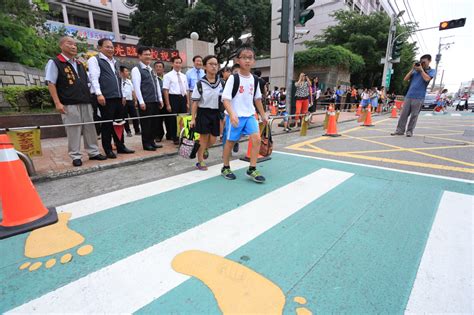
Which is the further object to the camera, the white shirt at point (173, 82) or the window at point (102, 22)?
the window at point (102, 22)

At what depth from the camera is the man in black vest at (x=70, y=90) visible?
377cm

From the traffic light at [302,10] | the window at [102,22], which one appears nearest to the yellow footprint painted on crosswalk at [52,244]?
the traffic light at [302,10]

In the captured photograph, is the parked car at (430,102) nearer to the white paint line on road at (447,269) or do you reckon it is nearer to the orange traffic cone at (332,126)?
the orange traffic cone at (332,126)

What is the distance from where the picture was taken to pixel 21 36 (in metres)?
8.61

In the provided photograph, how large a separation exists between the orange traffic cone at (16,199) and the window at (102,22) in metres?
37.8

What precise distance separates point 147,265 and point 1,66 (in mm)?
9833

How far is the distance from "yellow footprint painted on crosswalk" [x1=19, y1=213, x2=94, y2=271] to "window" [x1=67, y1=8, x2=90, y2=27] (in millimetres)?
37673

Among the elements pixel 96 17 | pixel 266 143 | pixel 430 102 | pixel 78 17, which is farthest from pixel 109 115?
pixel 78 17

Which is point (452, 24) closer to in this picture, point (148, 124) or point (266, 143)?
point (266, 143)

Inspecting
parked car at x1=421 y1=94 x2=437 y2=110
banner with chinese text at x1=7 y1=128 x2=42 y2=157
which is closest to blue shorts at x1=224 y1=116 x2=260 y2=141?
banner with chinese text at x1=7 y1=128 x2=42 y2=157

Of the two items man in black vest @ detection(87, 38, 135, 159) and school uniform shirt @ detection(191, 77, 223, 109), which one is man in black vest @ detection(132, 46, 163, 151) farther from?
school uniform shirt @ detection(191, 77, 223, 109)

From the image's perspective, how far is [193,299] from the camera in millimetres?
1531

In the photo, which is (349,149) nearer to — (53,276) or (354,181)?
(354,181)

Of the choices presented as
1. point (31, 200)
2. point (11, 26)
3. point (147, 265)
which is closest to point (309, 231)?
point (147, 265)
